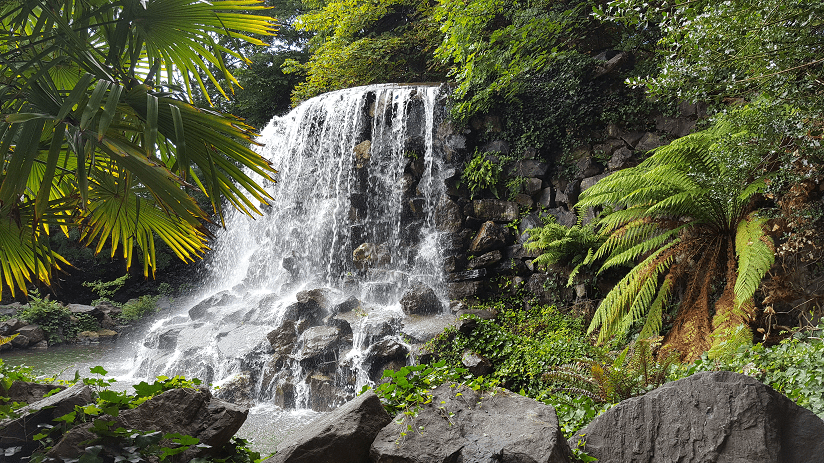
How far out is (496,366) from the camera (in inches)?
223

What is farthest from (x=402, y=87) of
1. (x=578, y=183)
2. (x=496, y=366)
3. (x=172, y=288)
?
(x=172, y=288)

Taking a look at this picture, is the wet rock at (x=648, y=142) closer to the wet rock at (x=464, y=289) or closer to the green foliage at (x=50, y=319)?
the wet rock at (x=464, y=289)

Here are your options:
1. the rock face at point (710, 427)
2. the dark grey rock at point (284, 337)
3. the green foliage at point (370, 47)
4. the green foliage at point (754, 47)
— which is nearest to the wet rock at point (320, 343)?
the dark grey rock at point (284, 337)

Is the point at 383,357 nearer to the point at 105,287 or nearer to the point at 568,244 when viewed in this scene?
the point at 568,244

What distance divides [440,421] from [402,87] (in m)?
8.74

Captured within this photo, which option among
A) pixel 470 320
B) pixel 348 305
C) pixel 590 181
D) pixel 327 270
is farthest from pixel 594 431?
pixel 327 270

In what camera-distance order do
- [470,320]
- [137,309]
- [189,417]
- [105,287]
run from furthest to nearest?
[105,287]
[137,309]
[470,320]
[189,417]

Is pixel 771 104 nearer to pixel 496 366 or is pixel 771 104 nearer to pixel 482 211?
pixel 496 366

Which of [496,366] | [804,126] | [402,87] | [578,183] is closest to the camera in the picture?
[804,126]

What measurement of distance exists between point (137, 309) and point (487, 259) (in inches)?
330

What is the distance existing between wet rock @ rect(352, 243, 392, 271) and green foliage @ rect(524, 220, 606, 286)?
3.01m

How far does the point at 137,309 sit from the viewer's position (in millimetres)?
11273

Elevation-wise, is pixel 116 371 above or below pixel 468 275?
below

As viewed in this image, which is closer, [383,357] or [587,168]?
[383,357]
